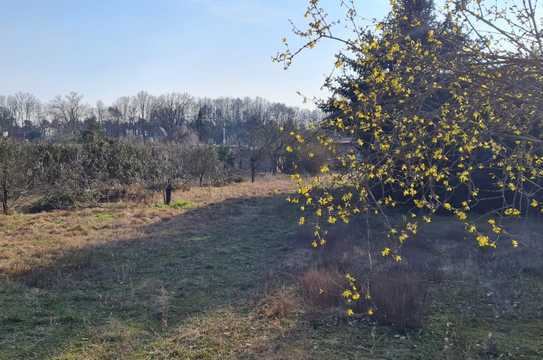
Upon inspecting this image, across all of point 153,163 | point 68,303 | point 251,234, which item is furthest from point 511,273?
point 153,163

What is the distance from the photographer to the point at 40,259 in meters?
6.86

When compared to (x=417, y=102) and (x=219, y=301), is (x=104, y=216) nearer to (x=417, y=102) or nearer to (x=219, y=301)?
(x=219, y=301)

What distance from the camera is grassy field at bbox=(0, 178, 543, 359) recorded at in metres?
4.16

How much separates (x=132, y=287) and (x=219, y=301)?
135 centimetres

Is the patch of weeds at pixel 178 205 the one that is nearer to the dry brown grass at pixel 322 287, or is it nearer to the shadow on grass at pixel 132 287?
the shadow on grass at pixel 132 287

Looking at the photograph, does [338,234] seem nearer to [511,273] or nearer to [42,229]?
[511,273]

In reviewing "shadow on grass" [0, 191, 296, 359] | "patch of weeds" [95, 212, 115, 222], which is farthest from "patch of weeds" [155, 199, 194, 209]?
"shadow on grass" [0, 191, 296, 359]

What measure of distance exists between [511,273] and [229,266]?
455 centimetres

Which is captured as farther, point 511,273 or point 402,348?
point 511,273

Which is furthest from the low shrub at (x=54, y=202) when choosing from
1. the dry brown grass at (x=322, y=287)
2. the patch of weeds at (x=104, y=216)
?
the dry brown grass at (x=322, y=287)

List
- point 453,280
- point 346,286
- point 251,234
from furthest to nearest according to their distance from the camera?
point 251,234
point 453,280
point 346,286

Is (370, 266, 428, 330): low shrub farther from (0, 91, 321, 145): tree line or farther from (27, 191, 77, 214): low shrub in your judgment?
(0, 91, 321, 145): tree line

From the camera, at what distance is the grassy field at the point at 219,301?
4.16 metres

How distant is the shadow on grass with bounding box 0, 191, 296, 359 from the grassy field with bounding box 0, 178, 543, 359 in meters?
0.02
